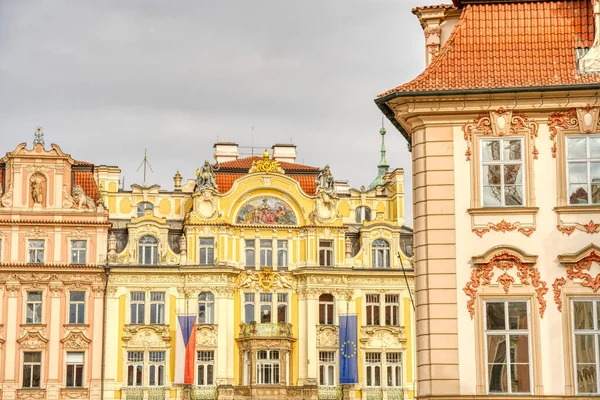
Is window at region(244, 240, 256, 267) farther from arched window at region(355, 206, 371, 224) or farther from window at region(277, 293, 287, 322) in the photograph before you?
arched window at region(355, 206, 371, 224)

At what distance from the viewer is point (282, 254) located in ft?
211

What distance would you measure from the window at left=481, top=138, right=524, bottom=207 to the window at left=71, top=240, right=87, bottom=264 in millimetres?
40186

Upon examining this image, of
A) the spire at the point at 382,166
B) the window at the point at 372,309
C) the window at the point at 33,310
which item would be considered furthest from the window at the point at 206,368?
the spire at the point at 382,166

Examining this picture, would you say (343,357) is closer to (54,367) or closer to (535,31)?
(54,367)

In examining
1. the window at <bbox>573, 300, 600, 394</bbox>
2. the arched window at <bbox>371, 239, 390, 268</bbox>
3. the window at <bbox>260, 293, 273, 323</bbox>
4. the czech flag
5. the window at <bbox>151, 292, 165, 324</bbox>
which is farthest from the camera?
the arched window at <bbox>371, 239, 390, 268</bbox>

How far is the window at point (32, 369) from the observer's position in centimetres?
6094

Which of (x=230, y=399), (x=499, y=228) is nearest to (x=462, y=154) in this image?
(x=499, y=228)

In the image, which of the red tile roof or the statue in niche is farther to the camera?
the statue in niche

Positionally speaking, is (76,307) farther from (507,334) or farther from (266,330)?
(507,334)

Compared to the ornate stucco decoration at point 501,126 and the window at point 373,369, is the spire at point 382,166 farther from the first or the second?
the ornate stucco decoration at point 501,126

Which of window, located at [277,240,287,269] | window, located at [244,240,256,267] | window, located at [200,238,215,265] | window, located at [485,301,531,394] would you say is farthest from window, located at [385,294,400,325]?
window, located at [485,301,531,394]

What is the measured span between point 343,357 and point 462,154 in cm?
3826

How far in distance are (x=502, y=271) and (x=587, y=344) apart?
206 centimetres

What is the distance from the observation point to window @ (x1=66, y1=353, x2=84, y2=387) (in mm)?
61125
